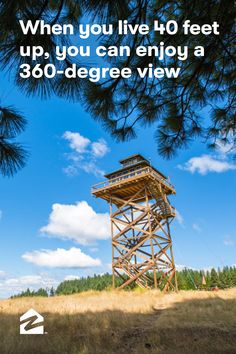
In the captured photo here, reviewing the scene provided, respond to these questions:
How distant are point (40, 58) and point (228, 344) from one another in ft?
16.0

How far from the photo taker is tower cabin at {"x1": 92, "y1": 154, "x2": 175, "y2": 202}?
14547mm

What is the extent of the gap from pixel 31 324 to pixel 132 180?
32.7ft

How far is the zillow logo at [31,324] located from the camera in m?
4.89

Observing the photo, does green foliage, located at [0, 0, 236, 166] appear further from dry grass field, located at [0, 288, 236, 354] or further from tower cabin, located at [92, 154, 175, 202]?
tower cabin, located at [92, 154, 175, 202]

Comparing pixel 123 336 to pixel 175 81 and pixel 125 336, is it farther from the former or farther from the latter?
pixel 175 81

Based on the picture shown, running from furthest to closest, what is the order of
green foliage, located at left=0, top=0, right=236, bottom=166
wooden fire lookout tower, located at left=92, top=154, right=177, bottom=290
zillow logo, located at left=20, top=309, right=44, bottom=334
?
1. wooden fire lookout tower, located at left=92, top=154, right=177, bottom=290
2. zillow logo, located at left=20, top=309, right=44, bottom=334
3. green foliage, located at left=0, top=0, right=236, bottom=166

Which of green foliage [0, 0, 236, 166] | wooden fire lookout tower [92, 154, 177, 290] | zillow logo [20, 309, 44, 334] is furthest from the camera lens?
wooden fire lookout tower [92, 154, 177, 290]

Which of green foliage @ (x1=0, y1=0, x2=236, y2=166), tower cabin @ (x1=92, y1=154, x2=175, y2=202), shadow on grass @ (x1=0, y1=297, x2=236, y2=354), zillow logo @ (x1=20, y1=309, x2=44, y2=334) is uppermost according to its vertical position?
tower cabin @ (x1=92, y1=154, x2=175, y2=202)

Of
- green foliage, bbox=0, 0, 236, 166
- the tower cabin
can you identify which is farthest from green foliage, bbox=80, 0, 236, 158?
the tower cabin

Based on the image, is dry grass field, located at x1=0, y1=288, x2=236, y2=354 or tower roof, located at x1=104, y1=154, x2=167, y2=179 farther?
tower roof, located at x1=104, y1=154, x2=167, y2=179

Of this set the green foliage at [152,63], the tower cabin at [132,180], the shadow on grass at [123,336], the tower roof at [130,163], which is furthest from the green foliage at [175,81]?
the tower roof at [130,163]

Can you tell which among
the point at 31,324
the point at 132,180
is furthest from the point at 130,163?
the point at 31,324

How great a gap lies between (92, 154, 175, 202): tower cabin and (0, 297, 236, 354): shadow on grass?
8813mm

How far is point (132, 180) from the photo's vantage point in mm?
14570
